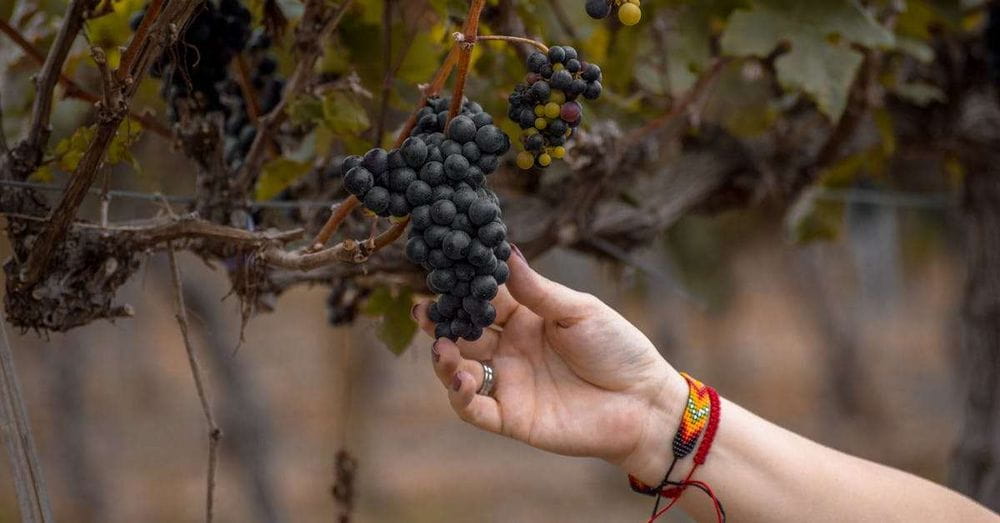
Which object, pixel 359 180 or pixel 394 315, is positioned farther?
pixel 394 315

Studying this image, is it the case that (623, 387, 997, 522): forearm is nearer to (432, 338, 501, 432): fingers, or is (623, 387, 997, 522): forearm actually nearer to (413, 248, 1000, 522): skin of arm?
(413, 248, 1000, 522): skin of arm

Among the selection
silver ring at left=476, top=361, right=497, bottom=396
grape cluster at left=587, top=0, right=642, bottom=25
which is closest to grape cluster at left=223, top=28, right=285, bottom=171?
silver ring at left=476, top=361, right=497, bottom=396

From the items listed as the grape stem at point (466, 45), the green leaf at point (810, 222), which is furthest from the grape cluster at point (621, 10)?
the green leaf at point (810, 222)

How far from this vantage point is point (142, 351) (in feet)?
41.9

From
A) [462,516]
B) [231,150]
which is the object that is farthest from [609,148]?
[462,516]

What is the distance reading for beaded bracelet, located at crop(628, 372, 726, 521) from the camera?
149 cm

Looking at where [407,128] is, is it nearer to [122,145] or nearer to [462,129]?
[462,129]

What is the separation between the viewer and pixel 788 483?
154cm

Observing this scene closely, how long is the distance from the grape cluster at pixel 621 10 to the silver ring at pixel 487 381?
20.3 inches

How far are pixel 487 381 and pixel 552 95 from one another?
1.45ft

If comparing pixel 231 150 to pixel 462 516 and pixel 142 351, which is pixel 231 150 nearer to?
pixel 462 516

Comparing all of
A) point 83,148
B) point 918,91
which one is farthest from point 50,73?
point 918,91

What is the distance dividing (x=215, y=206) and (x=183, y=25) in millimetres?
402

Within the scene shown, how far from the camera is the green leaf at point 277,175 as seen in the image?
168 cm
